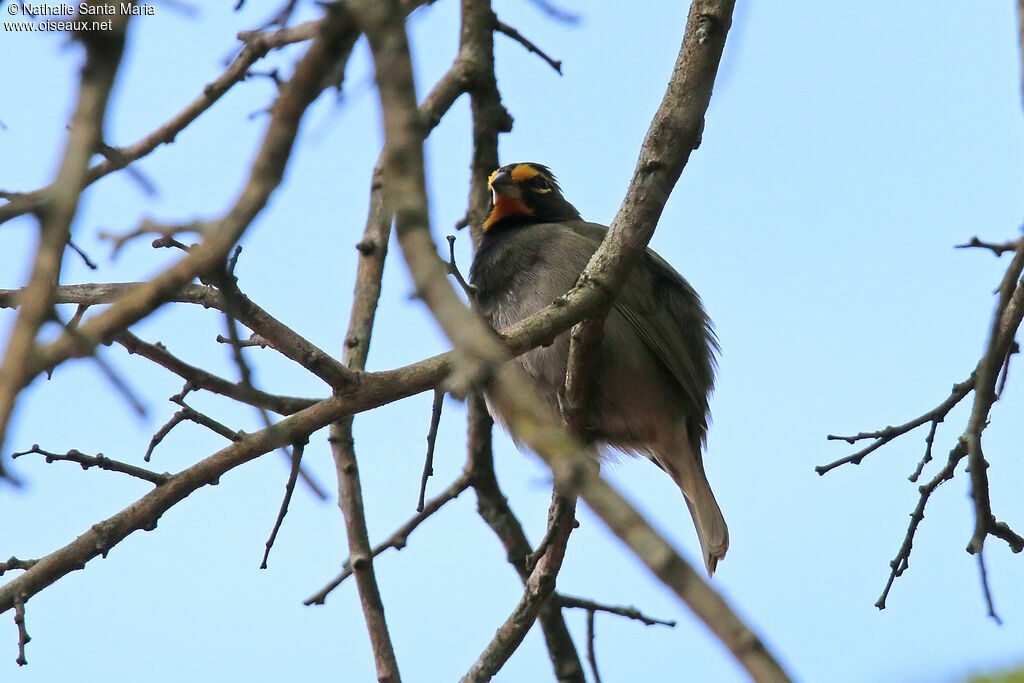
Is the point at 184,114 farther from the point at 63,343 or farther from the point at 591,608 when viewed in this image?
the point at 591,608

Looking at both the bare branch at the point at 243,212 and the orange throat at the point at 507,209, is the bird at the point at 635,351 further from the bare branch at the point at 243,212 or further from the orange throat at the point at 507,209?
the bare branch at the point at 243,212

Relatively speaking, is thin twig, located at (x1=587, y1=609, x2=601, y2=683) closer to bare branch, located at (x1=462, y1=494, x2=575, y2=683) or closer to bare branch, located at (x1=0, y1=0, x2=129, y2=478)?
bare branch, located at (x1=462, y1=494, x2=575, y2=683)

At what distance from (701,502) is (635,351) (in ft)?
2.78

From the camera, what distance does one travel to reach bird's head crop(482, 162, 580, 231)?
6.50 m

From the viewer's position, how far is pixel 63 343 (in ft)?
5.74

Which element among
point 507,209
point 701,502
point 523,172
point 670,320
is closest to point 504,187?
point 507,209

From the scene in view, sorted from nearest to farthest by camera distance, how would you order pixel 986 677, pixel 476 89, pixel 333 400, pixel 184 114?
1. pixel 986 677
2. pixel 333 400
3. pixel 184 114
4. pixel 476 89

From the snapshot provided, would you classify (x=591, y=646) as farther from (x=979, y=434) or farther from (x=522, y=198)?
(x=522, y=198)

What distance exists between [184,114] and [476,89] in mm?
2623

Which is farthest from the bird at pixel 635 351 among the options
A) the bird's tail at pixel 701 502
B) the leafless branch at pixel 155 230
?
the leafless branch at pixel 155 230

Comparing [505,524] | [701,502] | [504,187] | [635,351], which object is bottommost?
[701,502]

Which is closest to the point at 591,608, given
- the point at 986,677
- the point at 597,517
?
the point at 986,677

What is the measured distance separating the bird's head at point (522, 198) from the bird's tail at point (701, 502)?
5.47 feet

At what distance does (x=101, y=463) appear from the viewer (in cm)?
354
